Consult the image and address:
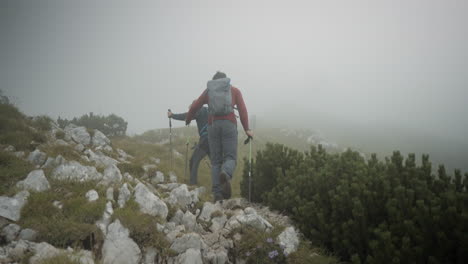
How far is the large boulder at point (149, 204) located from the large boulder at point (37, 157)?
9.94 feet

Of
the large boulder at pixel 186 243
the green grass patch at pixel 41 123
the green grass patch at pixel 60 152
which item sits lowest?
the large boulder at pixel 186 243

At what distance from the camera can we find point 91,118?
21.3 meters

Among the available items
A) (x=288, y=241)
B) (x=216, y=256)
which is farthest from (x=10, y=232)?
(x=288, y=241)

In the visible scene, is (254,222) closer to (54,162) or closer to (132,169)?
(132,169)

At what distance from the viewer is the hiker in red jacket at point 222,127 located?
679cm

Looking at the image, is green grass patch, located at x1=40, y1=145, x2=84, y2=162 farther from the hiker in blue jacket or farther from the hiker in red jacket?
the hiker in red jacket

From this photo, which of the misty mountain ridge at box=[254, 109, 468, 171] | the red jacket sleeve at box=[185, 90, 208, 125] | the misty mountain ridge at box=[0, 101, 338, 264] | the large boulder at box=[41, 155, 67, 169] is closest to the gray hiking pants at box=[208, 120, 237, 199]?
the red jacket sleeve at box=[185, 90, 208, 125]

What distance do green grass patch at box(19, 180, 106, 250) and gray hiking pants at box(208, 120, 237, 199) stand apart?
3.07 m

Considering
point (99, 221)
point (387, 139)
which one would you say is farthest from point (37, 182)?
point (387, 139)

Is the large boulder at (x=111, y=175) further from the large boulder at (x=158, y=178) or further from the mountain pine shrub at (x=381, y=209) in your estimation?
the mountain pine shrub at (x=381, y=209)

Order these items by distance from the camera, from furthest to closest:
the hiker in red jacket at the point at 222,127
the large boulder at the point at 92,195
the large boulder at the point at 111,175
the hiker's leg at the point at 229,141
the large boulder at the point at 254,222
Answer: the hiker's leg at the point at 229,141, the hiker in red jacket at the point at 222,127, the large boulder at the point at 111,175, the large boulder at the point at 254,222, the large boulder at the point at 92,195

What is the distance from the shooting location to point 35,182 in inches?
189

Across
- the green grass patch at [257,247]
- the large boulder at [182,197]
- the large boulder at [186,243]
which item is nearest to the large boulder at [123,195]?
the large boulder at [182,197]

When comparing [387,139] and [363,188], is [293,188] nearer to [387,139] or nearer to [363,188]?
[363,188]
